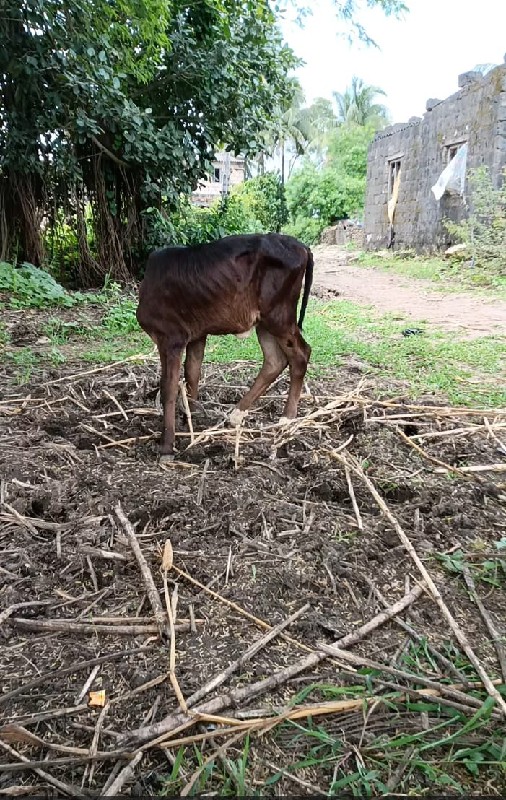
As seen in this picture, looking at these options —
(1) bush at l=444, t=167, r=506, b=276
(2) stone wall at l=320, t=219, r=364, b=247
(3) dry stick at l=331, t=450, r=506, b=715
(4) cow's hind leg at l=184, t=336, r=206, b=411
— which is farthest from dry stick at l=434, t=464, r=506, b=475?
(2) stone wall at l=320, t=219, r=364, b=247

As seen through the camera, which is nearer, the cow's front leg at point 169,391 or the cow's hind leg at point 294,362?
the cow's front leg at point 169,391

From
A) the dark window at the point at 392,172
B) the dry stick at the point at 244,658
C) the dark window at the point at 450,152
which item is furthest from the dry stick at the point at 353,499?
the dark window at the point at 392,172

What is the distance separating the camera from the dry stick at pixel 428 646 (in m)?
1.99

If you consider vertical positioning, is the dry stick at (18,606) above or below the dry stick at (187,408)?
below

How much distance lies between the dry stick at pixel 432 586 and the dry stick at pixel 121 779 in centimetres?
108

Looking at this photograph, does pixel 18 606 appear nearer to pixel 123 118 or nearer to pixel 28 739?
pixel 28 739

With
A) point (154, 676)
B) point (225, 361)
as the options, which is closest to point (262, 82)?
point (225, 361)

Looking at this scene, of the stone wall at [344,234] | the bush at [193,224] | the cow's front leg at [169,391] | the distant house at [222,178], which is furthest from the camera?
the distant house at [222,178]

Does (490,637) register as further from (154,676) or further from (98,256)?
(98,256)

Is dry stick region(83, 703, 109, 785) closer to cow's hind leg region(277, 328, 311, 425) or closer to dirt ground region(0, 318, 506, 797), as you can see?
dirt ground region(0, 318, 506, 797)

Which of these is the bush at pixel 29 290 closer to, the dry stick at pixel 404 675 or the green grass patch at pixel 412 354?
the green grass patch at pixel 412 354

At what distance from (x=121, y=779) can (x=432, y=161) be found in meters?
18.2

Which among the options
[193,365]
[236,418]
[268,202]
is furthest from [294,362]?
[268,202]

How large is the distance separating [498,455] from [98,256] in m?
8.06
